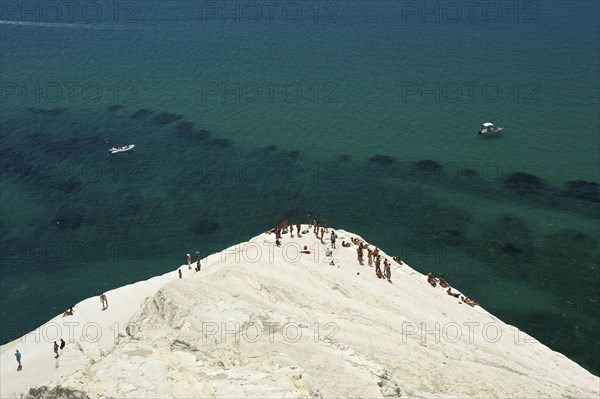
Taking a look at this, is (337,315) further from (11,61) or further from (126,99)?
(11,61)

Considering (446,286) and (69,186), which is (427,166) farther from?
(69,186)

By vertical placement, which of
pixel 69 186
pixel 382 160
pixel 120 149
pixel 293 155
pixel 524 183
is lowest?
pixel 69 186

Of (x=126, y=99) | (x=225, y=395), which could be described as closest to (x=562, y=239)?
(x=225, y=395)

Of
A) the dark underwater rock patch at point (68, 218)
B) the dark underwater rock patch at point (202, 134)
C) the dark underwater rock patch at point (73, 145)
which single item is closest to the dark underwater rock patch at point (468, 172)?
the dark underwater rock patch at point (202, 134)

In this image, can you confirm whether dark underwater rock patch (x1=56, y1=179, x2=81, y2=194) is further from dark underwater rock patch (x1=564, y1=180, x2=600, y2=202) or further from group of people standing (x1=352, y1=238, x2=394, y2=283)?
dark underwater rock patch (x1=564, y1=180, x2=600, y2=202)

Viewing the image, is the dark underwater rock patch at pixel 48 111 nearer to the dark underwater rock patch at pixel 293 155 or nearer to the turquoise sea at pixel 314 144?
the turquoise sea at pixel 314 144

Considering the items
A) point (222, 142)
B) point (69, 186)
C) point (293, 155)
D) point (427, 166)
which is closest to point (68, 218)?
point (69, 186)

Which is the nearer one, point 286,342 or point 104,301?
point 286,342
